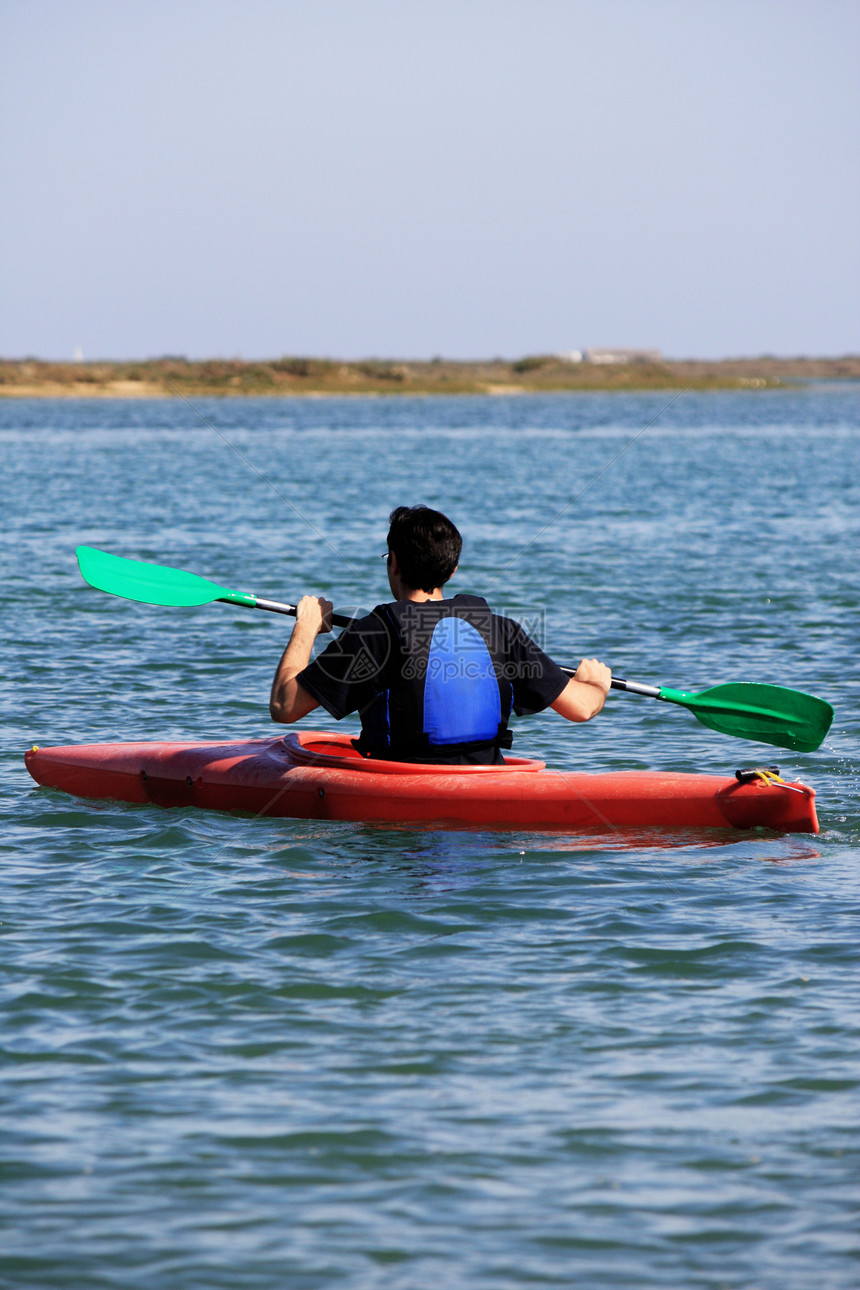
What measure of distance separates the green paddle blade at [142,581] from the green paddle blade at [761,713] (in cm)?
230

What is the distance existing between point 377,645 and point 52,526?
1430 centimetres

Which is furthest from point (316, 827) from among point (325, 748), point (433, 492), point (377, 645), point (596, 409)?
point (596, 409)

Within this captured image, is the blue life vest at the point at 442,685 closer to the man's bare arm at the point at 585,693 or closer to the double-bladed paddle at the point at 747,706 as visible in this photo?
the man's bare arm at the point at 585,693

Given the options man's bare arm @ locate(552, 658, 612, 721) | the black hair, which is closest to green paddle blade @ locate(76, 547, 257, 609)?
the black hair

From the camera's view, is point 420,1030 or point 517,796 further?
point 517,796

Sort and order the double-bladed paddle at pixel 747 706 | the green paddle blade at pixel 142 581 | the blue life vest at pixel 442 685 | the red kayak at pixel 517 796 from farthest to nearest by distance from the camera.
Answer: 1. the green paddle blade at pixel 142 581
2. the double-bladed paddle at pixel 747 706
3. the red kayak at pixel 517 796
4. the blue life vest at pixel 442 685

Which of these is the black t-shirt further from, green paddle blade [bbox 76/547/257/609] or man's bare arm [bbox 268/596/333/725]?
green paddle blade [bbox 76/547/257/609]

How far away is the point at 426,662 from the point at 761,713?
1.85 m

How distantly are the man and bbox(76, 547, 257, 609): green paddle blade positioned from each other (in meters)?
1.50

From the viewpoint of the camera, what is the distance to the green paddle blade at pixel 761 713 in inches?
253

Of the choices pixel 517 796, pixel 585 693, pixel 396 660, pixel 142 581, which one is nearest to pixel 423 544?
pixel 396 660

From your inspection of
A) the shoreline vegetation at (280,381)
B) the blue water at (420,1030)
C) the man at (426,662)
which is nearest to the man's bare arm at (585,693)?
the man at (426,662)

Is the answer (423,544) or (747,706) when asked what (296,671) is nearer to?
(423,544)

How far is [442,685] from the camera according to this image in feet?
18.2
